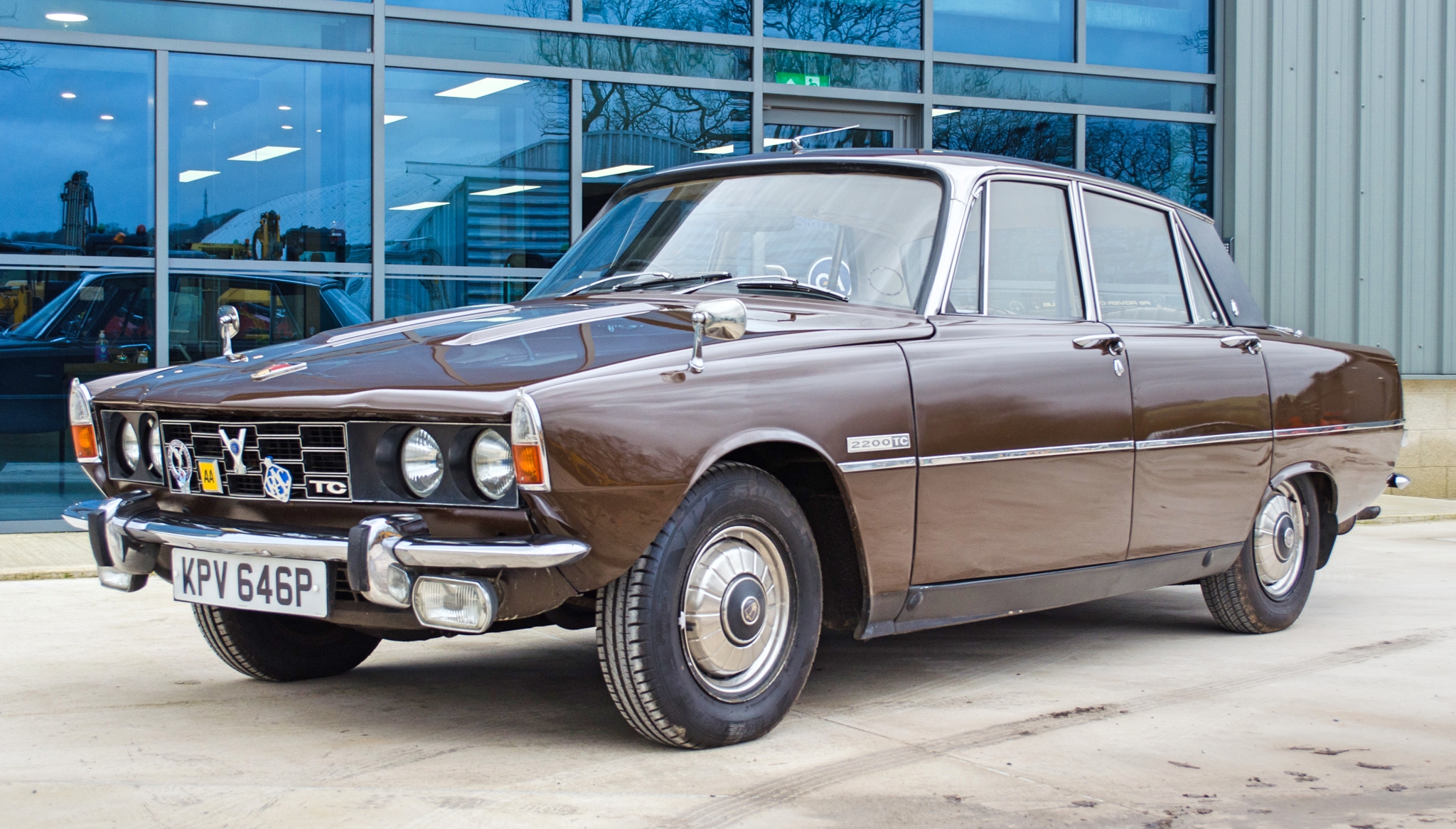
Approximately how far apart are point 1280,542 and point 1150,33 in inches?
292

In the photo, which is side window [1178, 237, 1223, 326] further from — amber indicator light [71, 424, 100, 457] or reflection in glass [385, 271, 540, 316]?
reflection in glass [385, 271, 540, 316]

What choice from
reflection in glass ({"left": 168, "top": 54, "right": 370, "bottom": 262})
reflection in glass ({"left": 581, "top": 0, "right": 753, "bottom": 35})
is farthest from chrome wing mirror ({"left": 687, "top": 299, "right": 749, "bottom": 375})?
reflection in glass ({"left": 581, "top": 0, "right": 753, "bottom": 35})

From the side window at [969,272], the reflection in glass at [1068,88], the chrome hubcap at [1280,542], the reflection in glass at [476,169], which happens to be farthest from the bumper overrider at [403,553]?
the reflection in glass at [1068,88]

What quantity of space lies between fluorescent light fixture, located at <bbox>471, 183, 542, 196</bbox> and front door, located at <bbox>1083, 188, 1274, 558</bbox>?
17.3ft

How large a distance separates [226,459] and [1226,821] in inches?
101

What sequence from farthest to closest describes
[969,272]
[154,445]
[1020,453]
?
[969,272], [1020,453], [154,445]

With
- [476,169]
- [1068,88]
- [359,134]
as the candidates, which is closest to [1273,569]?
[476,169]

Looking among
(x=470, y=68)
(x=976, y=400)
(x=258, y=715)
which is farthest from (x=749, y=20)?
(x=258, y=715)

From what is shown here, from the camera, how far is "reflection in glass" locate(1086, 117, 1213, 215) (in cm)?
1173

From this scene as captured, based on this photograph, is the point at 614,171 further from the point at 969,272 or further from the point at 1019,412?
the point at 1019,412

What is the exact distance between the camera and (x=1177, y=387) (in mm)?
5027

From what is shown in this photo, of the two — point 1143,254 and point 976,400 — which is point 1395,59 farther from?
point 976,400

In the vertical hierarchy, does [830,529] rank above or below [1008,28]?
below

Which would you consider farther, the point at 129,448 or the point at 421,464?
the point at 129,448
